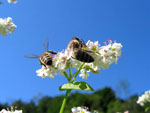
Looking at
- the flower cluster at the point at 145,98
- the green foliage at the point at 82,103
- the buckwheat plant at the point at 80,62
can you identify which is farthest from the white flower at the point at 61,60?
the green foliage at the point at 82,103

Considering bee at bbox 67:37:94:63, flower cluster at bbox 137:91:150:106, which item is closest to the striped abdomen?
bee at bbox 67:37:94:63

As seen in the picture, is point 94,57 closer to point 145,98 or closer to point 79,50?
point 79,50

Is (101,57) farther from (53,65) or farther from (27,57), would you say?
(27,57)

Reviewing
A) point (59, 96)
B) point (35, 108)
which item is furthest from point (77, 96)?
point (35, 108)

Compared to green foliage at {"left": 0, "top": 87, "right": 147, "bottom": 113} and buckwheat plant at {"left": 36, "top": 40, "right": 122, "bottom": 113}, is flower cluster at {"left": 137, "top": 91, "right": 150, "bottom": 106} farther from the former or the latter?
green foliage at {"left": 0, "top": 87, "right": 147, "bottom": 113}

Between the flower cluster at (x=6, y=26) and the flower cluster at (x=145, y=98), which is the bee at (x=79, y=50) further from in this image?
Result: the flower cluster at (x=145, y=98)

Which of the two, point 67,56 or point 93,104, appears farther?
point 93,104

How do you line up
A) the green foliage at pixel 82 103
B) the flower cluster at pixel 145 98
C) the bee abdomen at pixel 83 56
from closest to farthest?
1. the bee abdomen at pixel 83 56
2. the flower cluster at pixel 145 98
3. the green foliage at pixel 82 103

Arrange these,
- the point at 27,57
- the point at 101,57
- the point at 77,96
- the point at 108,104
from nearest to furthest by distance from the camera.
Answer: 1. the point at 101,57
2. the point at 27,57
3. the point at 108,104
4. the point at 77,96
